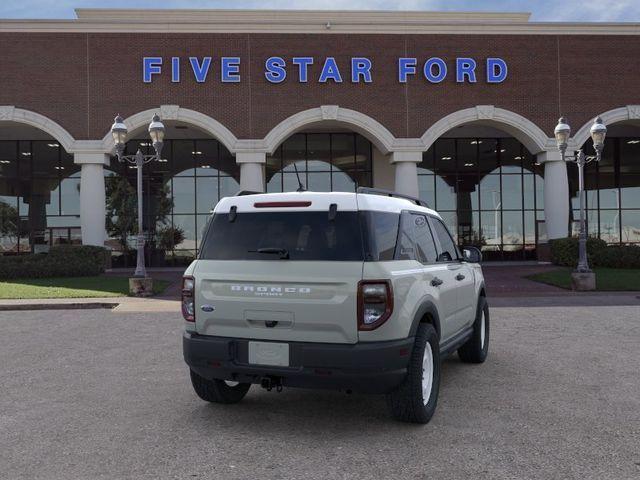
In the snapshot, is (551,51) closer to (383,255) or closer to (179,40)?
(179,40)

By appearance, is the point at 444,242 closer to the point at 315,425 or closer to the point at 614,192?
the point at 315,425

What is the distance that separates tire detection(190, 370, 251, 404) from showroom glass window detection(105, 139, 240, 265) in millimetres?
23984

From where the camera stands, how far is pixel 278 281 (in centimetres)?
452

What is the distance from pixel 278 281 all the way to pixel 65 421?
94.8 inches

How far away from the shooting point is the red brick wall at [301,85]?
23.1 metres

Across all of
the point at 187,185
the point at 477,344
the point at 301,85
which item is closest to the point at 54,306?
the point at 477,344

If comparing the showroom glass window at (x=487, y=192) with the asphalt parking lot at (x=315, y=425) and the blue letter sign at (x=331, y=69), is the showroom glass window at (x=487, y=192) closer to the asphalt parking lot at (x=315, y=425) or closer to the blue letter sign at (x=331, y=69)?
the blue letter sign at (x=331, y=69)

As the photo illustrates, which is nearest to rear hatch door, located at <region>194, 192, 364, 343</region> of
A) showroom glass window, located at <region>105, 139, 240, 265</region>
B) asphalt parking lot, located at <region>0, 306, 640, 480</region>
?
asphalt parking lot, located at <region>0, 306, 640, 480</region>

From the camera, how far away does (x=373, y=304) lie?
14.1 ft

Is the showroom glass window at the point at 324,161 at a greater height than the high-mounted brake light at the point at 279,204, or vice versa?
the showroom glass window at the point at 324,161

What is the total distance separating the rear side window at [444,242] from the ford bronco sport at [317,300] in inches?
34.0

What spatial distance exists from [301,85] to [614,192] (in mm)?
19474

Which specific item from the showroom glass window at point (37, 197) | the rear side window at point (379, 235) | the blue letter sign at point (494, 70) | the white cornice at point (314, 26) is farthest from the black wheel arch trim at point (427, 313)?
the showroom glass window at point (37, 197)

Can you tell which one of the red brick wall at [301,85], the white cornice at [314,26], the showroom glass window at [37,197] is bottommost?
the showroom glass window at [37,197]
